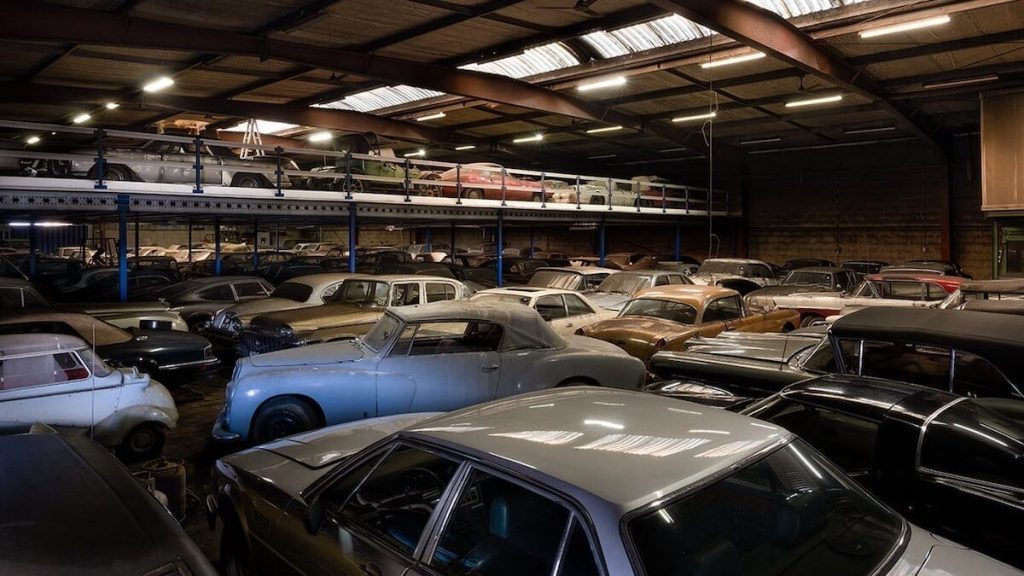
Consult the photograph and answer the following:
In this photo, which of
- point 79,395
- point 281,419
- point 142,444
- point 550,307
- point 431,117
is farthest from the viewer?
point 431,117

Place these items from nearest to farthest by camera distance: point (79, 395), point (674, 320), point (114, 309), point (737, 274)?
point (79, 395) → point (674, 320) → point (114, 309) → point (737, 274)

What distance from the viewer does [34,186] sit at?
382 inches

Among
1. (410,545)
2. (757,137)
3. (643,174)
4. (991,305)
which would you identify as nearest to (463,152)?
(643,174)

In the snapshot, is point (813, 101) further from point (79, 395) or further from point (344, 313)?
point (79, 395)

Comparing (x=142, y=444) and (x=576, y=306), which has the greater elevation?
(x=576, y=306)

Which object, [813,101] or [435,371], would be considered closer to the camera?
[435,371]

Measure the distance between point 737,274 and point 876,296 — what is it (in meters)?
4.83

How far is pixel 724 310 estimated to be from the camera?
9953 millimetres

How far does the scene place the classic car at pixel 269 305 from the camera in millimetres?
10898

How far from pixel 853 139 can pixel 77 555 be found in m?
26.8

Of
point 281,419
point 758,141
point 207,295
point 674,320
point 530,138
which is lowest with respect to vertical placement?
point 281,419

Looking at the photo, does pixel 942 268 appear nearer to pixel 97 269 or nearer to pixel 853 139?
pixel 853 139

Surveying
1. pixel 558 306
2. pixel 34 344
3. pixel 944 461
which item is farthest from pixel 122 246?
pixel 944 461

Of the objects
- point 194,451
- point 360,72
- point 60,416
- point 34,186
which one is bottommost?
point 194,451
